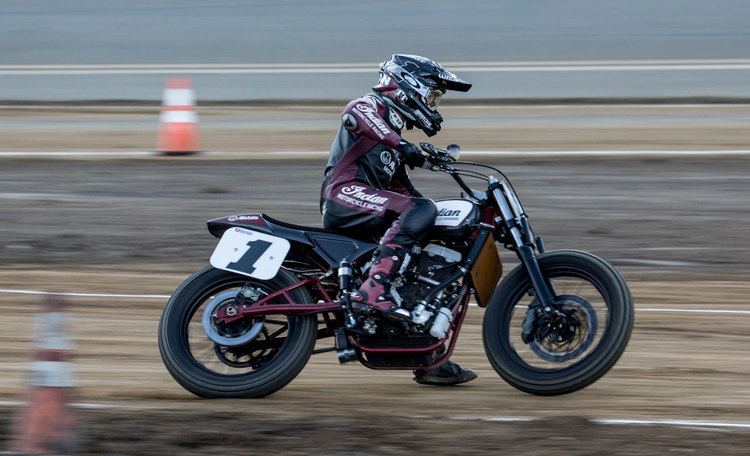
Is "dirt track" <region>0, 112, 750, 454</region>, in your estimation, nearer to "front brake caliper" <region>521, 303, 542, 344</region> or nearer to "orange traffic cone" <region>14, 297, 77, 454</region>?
"orange traffic cone" <region>14, 297, 77, 454</region>

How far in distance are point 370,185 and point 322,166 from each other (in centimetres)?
946

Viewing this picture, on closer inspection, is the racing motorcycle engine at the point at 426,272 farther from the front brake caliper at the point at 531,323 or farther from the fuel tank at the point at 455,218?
the front brake caliper at the point at 531,323

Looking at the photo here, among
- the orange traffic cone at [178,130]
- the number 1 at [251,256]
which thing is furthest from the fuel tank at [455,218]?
the orange traffic cone at [178,130]

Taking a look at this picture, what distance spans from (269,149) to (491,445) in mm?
12117

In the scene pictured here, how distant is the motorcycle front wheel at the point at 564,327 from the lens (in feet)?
21.8

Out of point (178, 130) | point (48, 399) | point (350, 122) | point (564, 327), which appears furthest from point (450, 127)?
point (48, 399)

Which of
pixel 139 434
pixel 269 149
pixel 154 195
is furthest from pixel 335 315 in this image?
pixel 269 149

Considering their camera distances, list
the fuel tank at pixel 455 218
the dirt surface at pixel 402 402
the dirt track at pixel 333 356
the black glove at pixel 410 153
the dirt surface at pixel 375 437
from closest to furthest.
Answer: the dirt surface at pixel 375 437 < the dirt surface at pixel 402 402 < the dirt track at pixel 333 356 < the black glove at pixel 410 153 < the fuel tank at pixel 455 218

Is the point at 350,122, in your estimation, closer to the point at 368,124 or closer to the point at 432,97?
the point at 368,124

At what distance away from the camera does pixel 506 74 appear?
2292cm

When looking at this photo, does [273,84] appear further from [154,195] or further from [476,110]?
[154,195]

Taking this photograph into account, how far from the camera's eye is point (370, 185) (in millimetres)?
7043

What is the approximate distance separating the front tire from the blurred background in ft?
0.49

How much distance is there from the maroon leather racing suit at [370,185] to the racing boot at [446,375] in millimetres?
930
